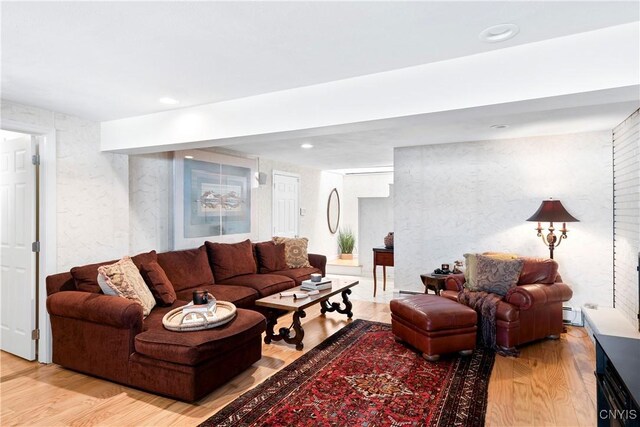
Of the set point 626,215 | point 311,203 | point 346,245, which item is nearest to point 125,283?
point 626,215

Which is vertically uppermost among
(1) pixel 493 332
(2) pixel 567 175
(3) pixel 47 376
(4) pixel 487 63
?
(4) pixel 487 63

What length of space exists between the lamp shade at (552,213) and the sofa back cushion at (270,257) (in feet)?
11.0

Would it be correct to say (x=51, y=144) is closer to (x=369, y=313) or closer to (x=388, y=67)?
(x=388, y=67)

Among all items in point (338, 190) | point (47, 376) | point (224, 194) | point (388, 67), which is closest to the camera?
point (388, 67)

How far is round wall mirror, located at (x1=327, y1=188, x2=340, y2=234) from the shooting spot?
878 cm

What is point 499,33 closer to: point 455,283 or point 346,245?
point 455,283

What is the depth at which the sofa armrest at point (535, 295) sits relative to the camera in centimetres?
353

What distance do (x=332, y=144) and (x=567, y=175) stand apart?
9.83 ft

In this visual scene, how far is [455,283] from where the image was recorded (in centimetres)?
422

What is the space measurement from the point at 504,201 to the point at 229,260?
3750mm

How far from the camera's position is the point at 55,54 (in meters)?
2.23

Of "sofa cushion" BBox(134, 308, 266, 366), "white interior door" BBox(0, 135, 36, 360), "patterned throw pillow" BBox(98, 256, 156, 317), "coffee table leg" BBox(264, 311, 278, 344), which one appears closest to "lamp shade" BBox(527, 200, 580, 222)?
"coffee table leg" BBox(264, 311, 278, 344)

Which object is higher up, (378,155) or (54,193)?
(378,155)

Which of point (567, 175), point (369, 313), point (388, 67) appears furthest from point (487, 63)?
point (369, 313)
